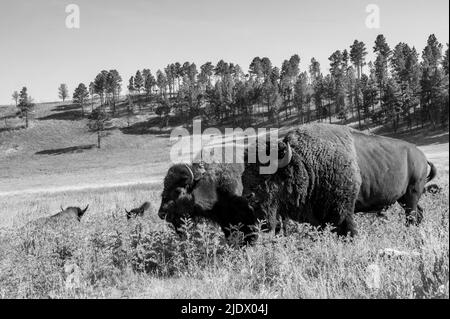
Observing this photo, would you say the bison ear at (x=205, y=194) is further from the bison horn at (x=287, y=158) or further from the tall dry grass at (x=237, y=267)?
the bison horn at (x=287, y=158)

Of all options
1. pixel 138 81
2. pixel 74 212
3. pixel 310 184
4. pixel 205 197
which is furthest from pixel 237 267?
pixel 138 81

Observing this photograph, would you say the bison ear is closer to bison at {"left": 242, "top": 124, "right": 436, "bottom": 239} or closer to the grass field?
the grass field

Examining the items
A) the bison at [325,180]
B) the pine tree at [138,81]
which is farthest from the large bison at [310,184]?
the pine tree at [138,81]

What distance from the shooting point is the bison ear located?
8.16 m

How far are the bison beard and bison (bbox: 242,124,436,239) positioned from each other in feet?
3.52

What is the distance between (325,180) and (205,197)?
252 cm

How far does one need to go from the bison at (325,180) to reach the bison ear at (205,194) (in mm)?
1282

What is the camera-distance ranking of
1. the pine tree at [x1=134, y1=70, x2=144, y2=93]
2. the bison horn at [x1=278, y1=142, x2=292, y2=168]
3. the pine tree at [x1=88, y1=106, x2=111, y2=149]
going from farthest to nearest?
the pine tree at [x1=134, y1=70, x2=144, y2=93]
the pine tree at [x1=88, y1=106, x2=111, y2=149]
the bison horn at [x1=278, y1=142, x2=292, y2=168]

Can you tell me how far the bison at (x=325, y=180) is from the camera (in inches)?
276

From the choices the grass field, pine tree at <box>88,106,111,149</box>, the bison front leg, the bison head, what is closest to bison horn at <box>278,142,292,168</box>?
the grass field
